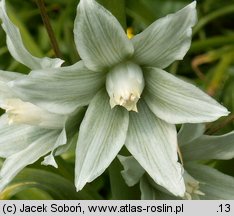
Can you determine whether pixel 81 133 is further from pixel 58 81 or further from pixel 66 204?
pixel 66 204

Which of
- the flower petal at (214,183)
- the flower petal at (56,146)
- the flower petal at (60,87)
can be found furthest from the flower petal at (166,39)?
the flower petal at (214,183)

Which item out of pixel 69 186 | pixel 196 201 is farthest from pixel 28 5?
pixel 196 201

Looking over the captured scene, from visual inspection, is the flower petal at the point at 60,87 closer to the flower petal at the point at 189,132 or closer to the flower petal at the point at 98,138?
the flower petal at the point at 98,138

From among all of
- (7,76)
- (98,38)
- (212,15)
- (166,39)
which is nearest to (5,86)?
(7,76)

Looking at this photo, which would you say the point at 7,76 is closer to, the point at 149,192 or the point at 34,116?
the point at 34,116

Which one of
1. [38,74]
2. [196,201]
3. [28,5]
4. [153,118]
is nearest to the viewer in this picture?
[38,74]

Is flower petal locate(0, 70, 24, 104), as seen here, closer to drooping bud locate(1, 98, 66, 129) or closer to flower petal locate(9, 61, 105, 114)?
drooping bud locate(1, 98, 66, 129)
